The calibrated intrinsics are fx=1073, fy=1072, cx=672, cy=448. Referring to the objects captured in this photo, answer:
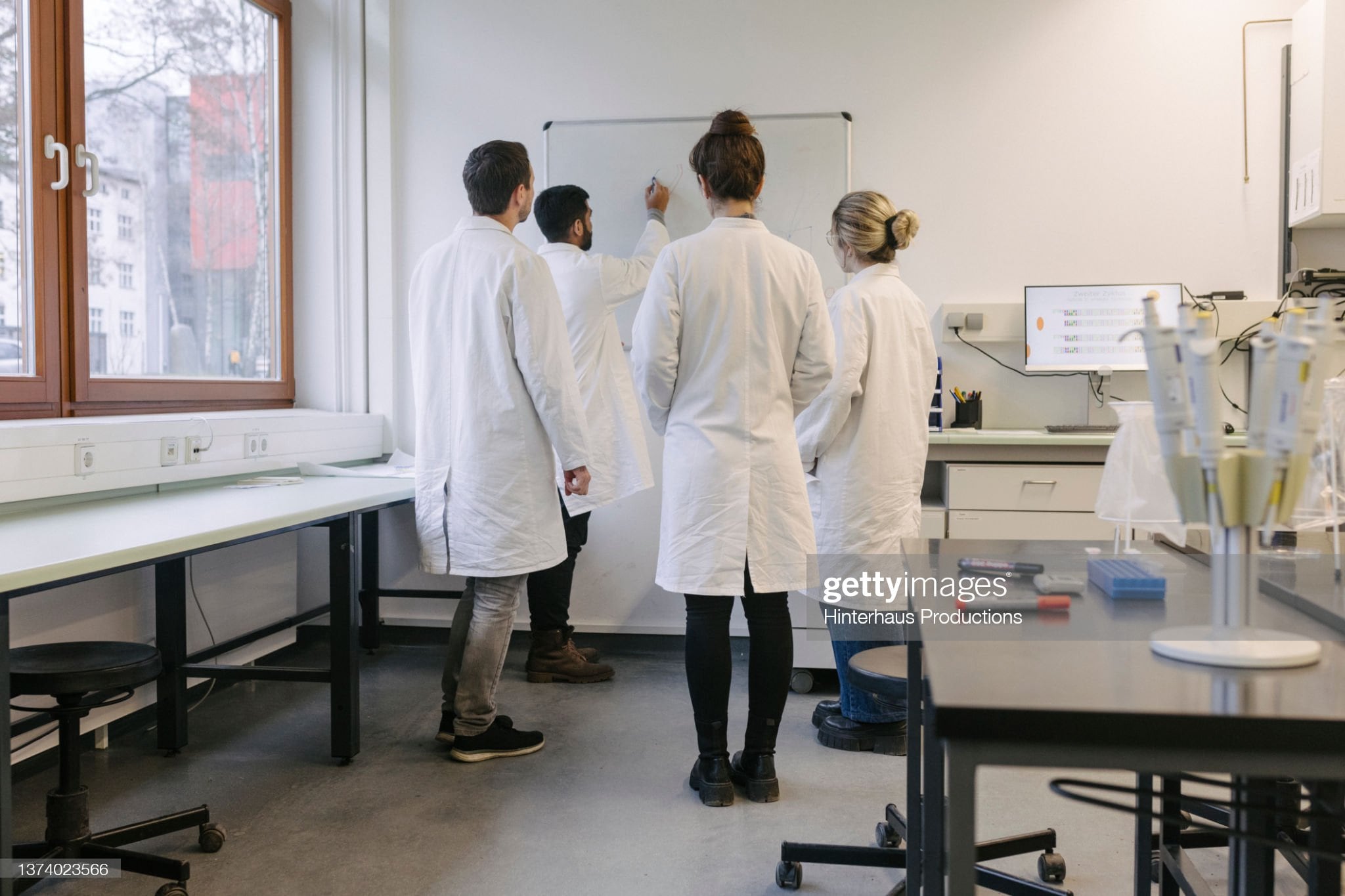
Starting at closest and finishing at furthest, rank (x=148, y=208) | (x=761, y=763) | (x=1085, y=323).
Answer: (x=761, y=763)
(x=148, y=208)
(x=1085, y=323)

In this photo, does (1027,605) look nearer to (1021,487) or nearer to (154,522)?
(154,522)

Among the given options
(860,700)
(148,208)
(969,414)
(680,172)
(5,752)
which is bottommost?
(860,700)

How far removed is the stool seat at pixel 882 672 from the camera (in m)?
1.86

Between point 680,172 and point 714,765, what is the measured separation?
2.26m

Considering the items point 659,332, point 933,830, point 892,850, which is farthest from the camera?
point 659,332

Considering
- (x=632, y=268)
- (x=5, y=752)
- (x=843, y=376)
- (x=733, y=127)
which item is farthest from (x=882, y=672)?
(x=632, y=268)

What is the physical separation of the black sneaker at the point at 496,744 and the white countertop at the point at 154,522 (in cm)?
65

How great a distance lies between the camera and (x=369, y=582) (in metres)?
3.95

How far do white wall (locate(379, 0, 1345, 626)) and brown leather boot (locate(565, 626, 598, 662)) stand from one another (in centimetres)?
19


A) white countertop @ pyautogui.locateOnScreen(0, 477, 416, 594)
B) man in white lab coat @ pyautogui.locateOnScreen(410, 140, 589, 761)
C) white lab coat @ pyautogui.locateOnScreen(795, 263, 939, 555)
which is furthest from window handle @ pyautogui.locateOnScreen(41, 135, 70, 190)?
white lab coat @ pyautogui.locateOnScreen(795, 263, 939, 555)

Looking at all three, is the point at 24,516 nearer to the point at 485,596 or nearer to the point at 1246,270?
the point at 485,596

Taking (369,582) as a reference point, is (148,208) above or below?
above

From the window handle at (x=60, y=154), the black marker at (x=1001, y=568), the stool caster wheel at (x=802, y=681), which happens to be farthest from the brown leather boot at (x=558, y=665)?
the black marker at (x=1001, y=568)

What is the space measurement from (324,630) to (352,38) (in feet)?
7.24
